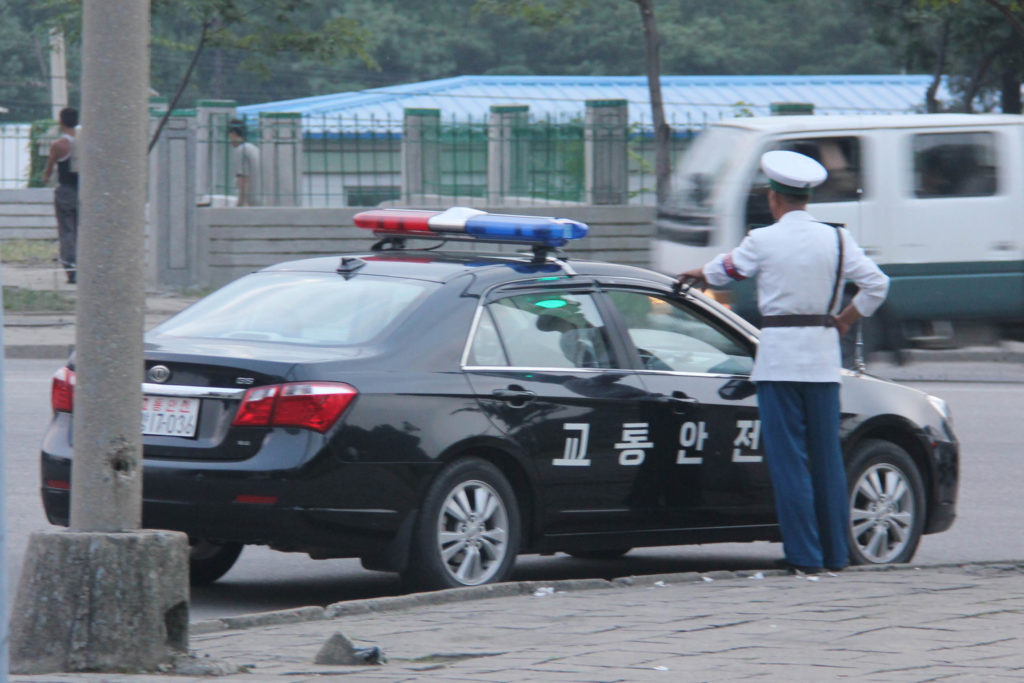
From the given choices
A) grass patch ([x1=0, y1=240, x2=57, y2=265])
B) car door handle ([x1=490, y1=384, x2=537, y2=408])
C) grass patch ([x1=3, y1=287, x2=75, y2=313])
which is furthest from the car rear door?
grass patch ([x1=0, y1=240, x2=57, y2=265])

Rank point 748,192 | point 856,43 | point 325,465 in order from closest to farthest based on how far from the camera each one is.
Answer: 1. point 325,465
2. point 748,192
3. point 856,43

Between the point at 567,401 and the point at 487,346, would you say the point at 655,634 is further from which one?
the point at 487,346

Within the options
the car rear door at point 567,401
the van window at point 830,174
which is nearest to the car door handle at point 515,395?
the car rear door at point 567,401

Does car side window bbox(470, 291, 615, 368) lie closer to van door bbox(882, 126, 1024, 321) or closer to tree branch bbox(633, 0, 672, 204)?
van door bbox(882, 126, 1024, 321)

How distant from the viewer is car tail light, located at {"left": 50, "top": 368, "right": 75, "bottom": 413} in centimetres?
673

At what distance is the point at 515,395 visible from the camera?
21.8ft

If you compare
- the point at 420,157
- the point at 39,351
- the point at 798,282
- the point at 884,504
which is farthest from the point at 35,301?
the point at 798,282

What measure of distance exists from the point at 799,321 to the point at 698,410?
60cm

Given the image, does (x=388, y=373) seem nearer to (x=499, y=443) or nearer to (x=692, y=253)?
(x=499, y=443)

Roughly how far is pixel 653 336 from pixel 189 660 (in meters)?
3.02

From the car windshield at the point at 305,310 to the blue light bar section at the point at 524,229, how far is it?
1.17ft

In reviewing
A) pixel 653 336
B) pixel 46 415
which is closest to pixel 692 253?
pixel 46 415

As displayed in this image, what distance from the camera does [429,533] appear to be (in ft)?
20.9

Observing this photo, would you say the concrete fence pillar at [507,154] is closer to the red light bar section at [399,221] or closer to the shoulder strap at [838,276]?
the red light bar section at [399,221]
